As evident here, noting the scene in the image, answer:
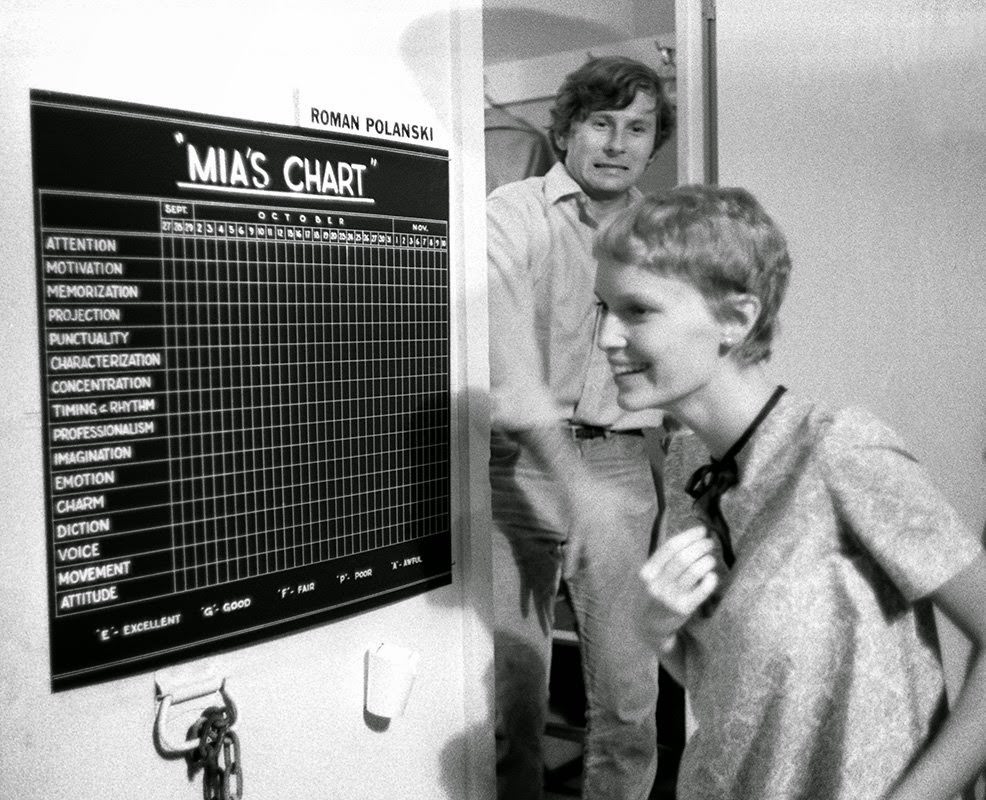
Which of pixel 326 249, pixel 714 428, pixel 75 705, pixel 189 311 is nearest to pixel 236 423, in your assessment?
pixel 189 311

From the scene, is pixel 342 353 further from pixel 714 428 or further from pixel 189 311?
pixel 714 428

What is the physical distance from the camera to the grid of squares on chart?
48.3 inches

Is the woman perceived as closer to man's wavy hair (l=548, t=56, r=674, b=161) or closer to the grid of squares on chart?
the grid of squares on chart

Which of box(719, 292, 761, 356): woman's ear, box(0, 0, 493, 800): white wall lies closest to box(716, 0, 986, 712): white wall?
box(0, 0, 493, 800): white wall

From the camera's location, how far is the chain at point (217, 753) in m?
1.25

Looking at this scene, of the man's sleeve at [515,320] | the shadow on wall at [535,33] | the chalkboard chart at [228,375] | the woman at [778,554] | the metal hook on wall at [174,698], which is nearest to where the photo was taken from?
the woman at [778,554]

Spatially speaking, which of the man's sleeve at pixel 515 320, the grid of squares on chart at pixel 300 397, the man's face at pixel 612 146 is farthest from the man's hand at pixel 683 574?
the man's face at pixel 612 146

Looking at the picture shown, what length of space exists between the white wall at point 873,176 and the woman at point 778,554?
86 cm

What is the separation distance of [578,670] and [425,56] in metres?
1.48

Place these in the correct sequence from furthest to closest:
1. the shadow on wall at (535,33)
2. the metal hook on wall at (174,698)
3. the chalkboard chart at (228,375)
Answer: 1. the shadow on wall at (535,33)
2. the metal hook on wall at (174,698)
3. the chalkboard chart at (228,375)

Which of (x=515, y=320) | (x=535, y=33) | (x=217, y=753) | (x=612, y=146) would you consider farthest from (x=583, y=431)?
(x=217, y=753)

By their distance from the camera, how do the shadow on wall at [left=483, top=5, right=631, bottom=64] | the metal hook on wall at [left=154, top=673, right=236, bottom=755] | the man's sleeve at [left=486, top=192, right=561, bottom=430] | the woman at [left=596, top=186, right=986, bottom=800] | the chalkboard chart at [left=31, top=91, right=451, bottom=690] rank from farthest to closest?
1. the shadow on wall at [left=483, top=5, right=631, bottom=64]
2. the man's sleeve at [left=486, top=192, right=561, bottom=430]
3. the metal hook on wall at [left=154, top=673, right=236, bottom=755]
4. the chalkboard chart at [left=31, top=91, right=451, bottom=690]
5. the woman at [left=596, top=186, right=986, bottom=800]

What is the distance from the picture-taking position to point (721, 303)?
113 centimetres

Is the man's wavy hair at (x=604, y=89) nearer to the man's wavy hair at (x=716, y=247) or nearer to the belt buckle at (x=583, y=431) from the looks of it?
the belt buckle at (x=583, y=431)
